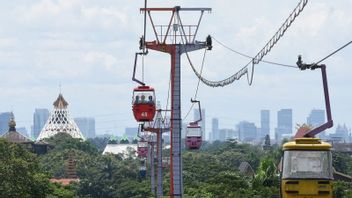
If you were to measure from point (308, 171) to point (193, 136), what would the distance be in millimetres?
31908

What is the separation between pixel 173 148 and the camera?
1679 inches

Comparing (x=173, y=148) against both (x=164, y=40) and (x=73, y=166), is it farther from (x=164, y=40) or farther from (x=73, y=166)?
(x=73, y=166)

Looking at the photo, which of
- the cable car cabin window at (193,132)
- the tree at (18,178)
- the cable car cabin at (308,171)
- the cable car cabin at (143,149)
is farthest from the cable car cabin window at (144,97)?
the cable car cabin at (143,149)

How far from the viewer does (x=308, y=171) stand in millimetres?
32125

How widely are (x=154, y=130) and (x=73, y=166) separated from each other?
9301 centimetres

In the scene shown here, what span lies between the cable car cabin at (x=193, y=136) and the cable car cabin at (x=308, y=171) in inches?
1212

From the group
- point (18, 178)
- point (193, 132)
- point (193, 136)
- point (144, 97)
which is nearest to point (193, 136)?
point (193, 136)

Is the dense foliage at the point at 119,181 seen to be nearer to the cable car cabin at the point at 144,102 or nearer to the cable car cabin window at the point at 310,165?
the cable car cabin at the point at 144,102

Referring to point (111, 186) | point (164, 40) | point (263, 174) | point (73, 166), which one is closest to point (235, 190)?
point (263, 174)

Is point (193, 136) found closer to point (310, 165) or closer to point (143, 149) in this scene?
point (310, 165)

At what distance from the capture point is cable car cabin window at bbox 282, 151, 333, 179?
32.1m

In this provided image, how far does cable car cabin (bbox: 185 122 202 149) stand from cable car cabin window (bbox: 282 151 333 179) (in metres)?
30.8

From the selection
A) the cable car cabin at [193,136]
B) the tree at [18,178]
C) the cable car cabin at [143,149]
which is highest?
the cable car cabin at [143,149]

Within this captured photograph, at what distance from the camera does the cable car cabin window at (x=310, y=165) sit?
3209cm
